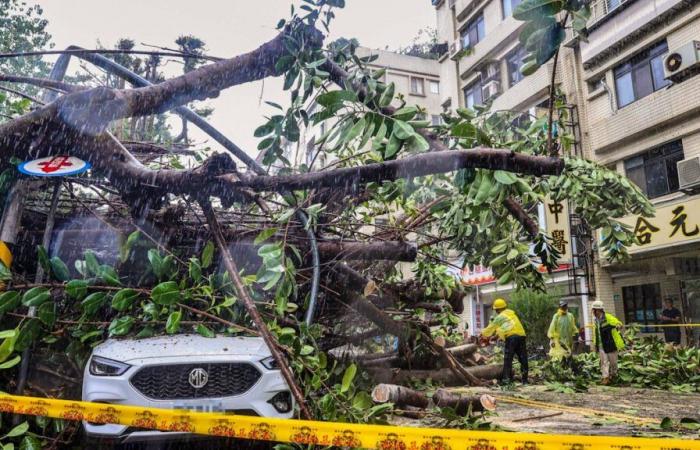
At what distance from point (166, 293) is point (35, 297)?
3.34ft

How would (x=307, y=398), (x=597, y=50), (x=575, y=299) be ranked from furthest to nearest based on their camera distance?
(x=575, y=299) < (x=597, y=50) < (x=307, y=398)

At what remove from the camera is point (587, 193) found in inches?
199

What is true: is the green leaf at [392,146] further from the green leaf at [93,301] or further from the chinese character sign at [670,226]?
the chinese character sign at [670,226]

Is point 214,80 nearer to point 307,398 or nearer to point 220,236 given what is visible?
point 220,236

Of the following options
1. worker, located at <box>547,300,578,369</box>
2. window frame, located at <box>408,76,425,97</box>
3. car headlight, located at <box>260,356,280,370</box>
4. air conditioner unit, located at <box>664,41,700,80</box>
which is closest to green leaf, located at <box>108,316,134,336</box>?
car headlight, located at <box>260,356,280,370</box>

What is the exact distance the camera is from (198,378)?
3838 millimetres

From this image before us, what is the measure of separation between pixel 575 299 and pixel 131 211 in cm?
1648

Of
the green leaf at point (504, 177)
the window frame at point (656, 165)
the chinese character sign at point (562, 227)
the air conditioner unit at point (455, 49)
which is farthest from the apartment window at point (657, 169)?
the green leaf at point (504, 177)

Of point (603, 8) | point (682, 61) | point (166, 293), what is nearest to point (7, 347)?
point (166, 293)

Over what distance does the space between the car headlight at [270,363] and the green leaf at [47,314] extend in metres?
1.80

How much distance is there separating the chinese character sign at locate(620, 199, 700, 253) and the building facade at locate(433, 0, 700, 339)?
0.08ft

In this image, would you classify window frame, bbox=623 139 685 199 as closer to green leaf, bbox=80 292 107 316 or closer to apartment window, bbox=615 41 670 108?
apartment window, bbox=615 41 670 108

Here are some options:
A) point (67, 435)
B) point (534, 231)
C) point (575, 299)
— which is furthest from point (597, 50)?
point (67, 435)

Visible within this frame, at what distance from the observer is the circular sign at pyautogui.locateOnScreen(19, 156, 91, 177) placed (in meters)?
4.42
